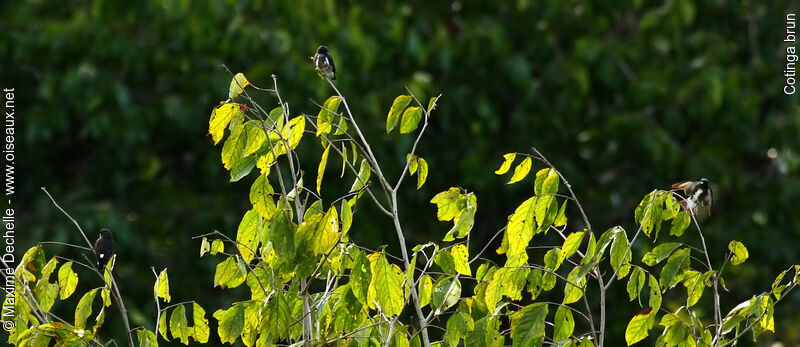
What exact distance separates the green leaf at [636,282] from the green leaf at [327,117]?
739mm

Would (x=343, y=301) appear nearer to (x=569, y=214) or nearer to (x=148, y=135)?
(x=148, y=135)

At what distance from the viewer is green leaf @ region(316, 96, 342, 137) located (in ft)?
9.46

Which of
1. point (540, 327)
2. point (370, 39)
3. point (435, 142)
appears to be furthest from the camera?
point (435, 142)

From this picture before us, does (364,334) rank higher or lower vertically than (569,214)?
higher

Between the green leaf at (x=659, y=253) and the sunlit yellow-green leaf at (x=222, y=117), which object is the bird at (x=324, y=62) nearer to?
the sunlit yellow-green leaf at (x=222, y=117)

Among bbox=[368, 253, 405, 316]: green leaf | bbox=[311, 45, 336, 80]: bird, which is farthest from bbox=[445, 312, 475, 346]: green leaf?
bbox=[311, 45, 336, 80]: bird

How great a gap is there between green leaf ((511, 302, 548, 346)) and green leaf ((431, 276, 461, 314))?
0.15 metres

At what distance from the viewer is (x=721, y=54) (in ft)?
26.7

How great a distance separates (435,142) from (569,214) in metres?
1.00

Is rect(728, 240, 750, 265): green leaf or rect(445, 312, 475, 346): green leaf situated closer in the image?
rect(445, 312, 475, 346): green leaf

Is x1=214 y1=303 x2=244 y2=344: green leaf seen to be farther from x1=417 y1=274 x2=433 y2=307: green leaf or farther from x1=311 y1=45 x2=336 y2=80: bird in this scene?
x1=311 y1=45 x2=336 y2=80: bird

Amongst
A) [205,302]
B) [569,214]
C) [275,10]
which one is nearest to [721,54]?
[569,214]

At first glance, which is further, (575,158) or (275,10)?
(575,158)

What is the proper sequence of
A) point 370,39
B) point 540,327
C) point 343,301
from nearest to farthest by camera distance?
point 540,327
point 343,301
point 370,39
